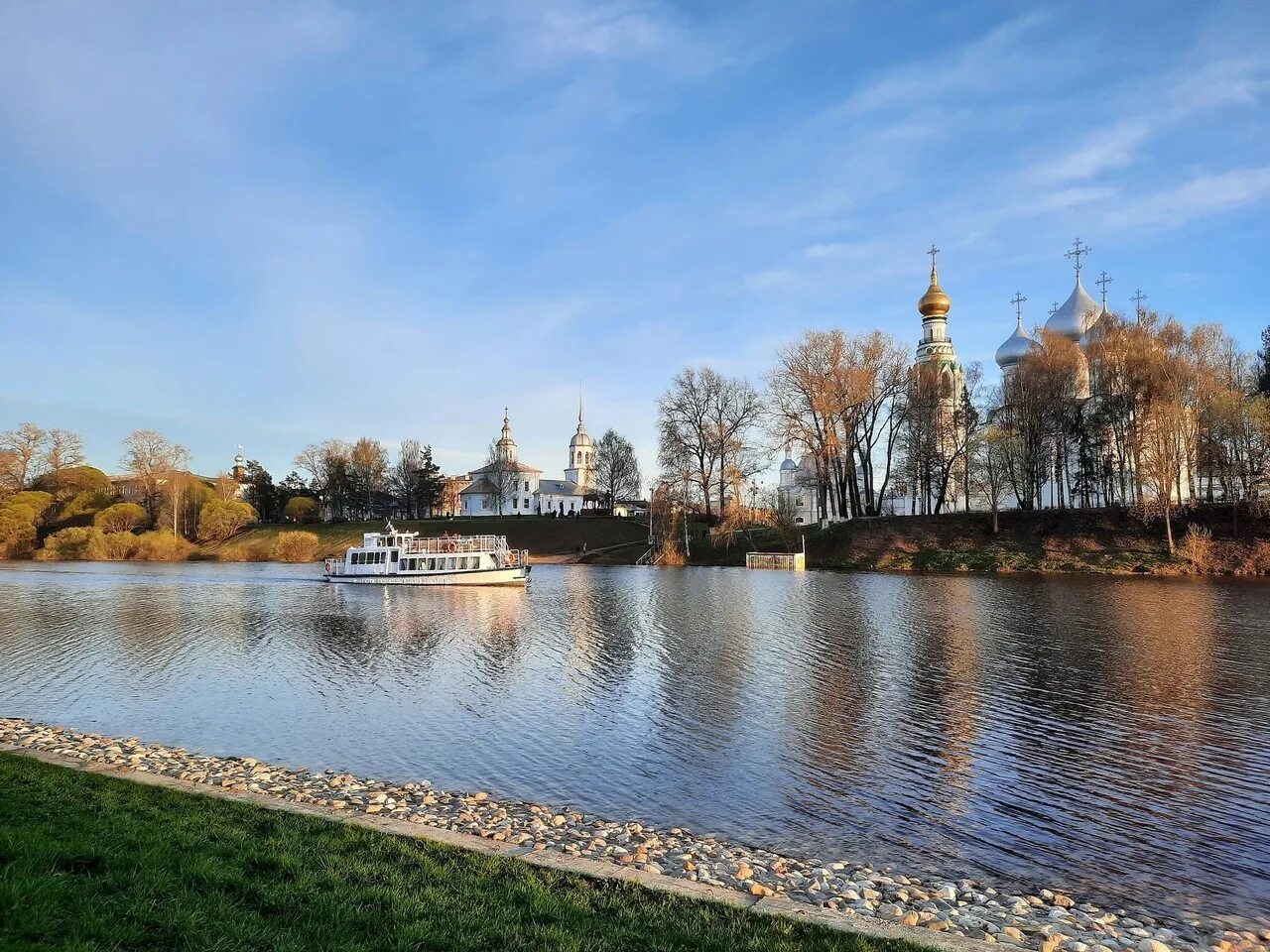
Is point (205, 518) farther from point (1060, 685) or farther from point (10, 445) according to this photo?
point (1060, 685)

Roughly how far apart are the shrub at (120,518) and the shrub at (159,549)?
7073mm

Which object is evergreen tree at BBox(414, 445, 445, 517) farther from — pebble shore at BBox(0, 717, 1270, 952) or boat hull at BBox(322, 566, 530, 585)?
pebble shore at BBox(0, 717, 1270, 952)

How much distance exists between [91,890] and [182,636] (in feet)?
82.4

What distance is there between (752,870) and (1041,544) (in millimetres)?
50771

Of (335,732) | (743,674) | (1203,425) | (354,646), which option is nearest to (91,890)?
(335,732)

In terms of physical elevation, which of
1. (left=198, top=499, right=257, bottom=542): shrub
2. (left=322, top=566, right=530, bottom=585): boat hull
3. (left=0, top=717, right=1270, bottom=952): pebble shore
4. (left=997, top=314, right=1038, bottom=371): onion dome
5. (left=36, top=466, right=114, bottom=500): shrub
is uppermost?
(left=997, top=314, right=1038, bottom=371): onion dome

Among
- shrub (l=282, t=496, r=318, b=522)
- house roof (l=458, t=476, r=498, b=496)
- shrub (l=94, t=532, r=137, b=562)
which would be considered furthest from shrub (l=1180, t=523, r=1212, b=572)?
shrub (l=282, t=496, r=318, b=522)

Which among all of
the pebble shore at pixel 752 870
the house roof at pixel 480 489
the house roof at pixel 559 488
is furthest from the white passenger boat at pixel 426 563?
the house roof at pixel 559 488

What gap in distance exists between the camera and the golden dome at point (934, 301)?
76312 mm

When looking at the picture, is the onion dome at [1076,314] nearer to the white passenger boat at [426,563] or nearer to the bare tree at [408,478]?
the white passenger boat at [426,563]

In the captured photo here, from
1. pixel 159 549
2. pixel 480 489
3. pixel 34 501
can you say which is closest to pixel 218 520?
pixel 159 549

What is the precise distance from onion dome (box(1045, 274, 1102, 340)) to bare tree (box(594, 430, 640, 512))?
5815 cm

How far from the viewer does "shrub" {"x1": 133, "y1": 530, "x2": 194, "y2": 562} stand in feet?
270

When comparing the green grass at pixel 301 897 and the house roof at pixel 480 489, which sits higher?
the house roof at pixel 480 489
